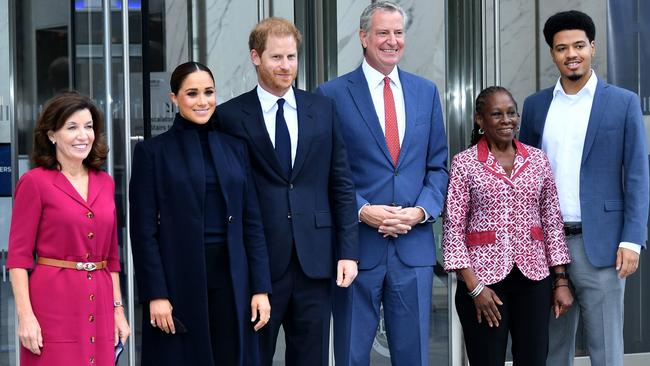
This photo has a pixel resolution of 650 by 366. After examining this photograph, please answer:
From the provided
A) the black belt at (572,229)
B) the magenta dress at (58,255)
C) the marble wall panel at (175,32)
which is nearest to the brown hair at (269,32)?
the magenta dress at (58,255)

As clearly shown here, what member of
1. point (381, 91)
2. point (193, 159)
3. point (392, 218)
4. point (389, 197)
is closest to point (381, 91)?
point (381, 91)

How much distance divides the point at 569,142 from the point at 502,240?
0.65 m

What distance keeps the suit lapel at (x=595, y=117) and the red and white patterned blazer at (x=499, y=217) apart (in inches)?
9.9

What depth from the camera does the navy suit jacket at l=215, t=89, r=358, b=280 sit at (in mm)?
4484

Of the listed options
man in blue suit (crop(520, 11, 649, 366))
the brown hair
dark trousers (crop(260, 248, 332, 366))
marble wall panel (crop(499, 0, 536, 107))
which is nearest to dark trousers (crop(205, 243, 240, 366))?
dark trousers (crop(260, 248, 332, 366))

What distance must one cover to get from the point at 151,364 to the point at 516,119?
194cm

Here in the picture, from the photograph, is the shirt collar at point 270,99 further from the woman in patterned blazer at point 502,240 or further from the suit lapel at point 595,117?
the suit lapel at point 595,117

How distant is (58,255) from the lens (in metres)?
4.02

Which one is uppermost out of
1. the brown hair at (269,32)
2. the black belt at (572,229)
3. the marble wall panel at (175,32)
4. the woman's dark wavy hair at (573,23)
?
the marble wall panel at (175,32)

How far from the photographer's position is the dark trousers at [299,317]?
4.47m

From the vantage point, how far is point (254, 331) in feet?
14.4

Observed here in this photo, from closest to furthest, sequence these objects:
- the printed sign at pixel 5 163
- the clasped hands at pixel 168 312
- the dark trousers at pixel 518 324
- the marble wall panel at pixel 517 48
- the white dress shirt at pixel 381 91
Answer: the clasped hands at pixel 168 312 → the dark trousers at pixel 518 324 → the white dress shirt at pixel 381 91 → the printed sign at pixel 5 163 → the marble wall panel at pixel 517 48

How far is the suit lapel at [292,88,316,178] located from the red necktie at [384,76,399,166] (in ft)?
1.34

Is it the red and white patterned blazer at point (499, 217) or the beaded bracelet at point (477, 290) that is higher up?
the red and white patterned blazer at point (499, 217)
